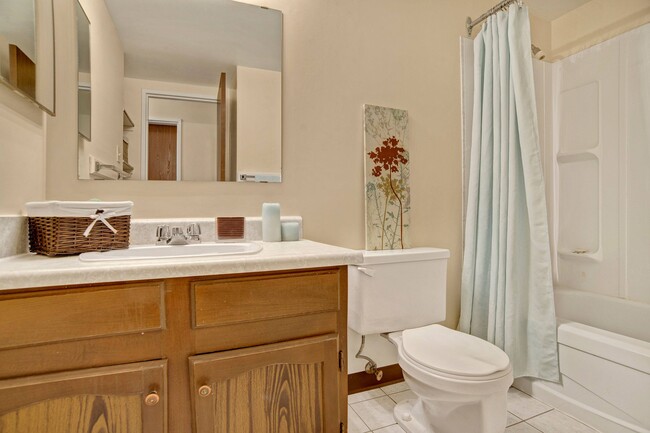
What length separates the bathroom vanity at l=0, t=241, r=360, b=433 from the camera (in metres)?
0.75

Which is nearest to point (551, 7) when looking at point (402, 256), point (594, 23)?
point (594, 23)

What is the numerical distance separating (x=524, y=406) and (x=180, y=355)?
1.78m

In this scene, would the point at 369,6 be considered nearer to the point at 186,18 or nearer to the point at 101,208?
the point at 186,18

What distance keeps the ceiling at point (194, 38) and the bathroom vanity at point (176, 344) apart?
93cm

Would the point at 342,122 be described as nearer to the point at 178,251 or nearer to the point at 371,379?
the point at 178,251

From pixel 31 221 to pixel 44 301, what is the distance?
1.61 feet

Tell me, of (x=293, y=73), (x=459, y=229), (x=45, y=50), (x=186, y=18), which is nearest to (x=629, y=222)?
(x=459, y=229)

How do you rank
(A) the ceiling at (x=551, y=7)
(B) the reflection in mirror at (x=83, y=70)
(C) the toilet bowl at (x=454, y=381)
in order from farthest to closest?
(A) the ceiling at (x=551, y=7)
(B) the reflection in mirror at (x=83, y=70)
(C) the toilet bowl at (x=454, y=381)

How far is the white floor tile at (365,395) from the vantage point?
71.4 inches

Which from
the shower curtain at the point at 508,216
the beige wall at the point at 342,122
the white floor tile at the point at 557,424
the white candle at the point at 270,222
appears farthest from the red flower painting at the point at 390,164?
the white floor tile at the point at 557,424

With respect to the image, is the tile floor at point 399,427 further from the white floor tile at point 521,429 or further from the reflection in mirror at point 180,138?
the reflection in mirror at point 180,138

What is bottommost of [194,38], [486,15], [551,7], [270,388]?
[270,388]

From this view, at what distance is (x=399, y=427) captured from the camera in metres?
1.60

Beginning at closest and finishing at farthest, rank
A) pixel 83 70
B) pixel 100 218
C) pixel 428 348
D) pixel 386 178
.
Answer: pixel 100 218 → pixel 83 70 → pixel 428 348 → pixel 386 178
